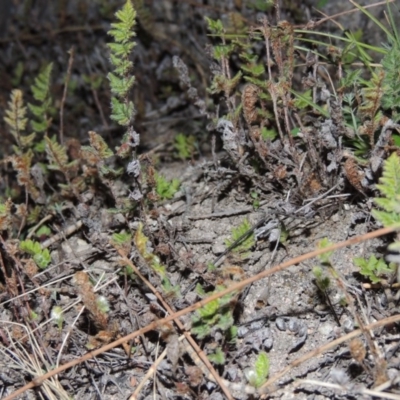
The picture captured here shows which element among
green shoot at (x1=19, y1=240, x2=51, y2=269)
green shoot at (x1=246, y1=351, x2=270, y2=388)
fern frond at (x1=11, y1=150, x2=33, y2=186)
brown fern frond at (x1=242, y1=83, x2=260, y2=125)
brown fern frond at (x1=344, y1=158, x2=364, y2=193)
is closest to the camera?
green shoot at (x1=246, y1=351, x2=270, y2=388)

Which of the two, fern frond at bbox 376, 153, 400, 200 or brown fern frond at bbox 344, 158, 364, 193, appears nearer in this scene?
fern frond at bbox 376, 153, 400, 200

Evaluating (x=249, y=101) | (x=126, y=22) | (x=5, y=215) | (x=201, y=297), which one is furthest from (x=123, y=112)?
(x=201, y=297)

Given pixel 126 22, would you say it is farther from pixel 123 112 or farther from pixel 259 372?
pixel 259 372

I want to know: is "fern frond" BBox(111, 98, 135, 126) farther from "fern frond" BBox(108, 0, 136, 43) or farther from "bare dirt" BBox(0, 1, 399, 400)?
"bare dirt" BBox(0, 1, 399, 400)

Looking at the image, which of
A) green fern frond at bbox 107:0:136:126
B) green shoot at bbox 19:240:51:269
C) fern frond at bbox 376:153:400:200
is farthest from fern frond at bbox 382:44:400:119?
green shoot at bbox 19:240:51:269

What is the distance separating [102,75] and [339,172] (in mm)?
1693

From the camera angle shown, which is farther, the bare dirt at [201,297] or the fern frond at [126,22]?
the fern frond at [126,22]

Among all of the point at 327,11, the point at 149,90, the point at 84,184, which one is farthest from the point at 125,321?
the point at 327,11

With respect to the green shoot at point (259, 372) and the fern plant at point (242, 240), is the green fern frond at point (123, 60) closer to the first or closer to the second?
the fern plant at point (242, 240)

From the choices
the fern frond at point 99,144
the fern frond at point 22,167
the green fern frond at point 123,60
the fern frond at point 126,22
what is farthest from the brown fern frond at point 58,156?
the fern frond at point 126,22

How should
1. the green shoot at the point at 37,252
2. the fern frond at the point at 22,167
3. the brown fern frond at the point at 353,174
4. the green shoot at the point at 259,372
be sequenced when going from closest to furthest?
the green shoot at the point at 259,372
the brown fern frond at the point at 353,174
the green shoot at the point at 37,252
the fern frond at the point at 22,167

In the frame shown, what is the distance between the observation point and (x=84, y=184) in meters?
2.45

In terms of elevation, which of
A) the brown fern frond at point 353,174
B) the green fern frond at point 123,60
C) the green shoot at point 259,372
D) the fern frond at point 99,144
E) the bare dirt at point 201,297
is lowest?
the green shoot at point 259,372

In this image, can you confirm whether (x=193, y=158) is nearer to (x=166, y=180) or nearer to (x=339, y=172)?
(x=166, y=180)
